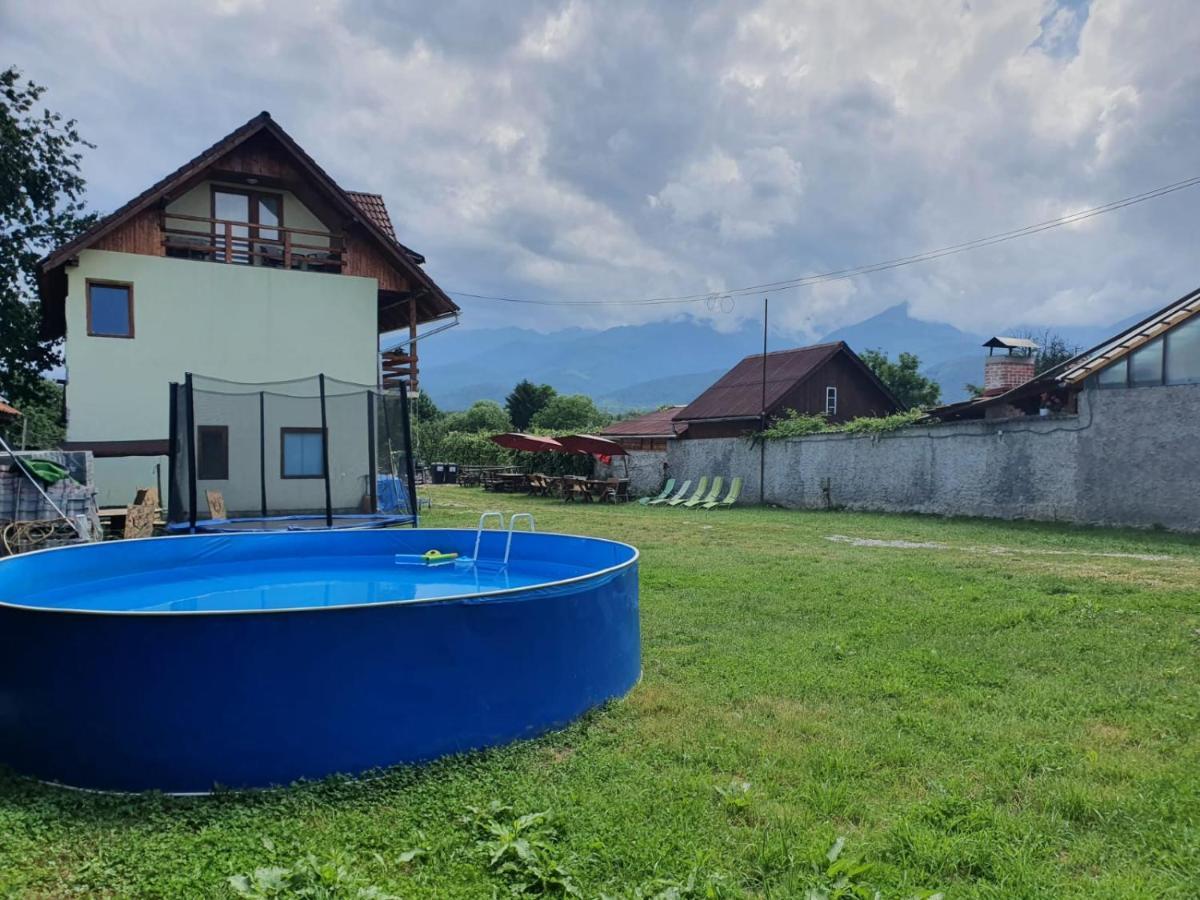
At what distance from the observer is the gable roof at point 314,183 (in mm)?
13203

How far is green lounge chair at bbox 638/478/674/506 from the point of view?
21.4 metres

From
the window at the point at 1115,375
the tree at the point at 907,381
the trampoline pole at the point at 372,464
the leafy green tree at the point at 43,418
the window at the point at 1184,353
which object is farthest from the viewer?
the tree at the point at 907,381

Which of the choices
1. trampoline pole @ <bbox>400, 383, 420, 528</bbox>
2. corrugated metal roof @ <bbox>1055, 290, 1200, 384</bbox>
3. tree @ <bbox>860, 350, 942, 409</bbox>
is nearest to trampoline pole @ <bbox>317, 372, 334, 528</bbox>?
trampoline pole @ <bbox>400, 383, 420, 528</bbox>

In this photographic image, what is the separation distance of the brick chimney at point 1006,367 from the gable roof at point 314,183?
15.1 metres

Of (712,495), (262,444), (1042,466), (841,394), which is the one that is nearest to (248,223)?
(262,444)

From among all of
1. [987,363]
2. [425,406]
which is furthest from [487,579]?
[425,406]

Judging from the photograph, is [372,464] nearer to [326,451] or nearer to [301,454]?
[326,451]

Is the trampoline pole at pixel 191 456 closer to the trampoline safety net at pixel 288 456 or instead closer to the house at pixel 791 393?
the trampoline safety net at pixel 288 456

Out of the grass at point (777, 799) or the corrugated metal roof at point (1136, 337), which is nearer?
the grass at point (777, 799)

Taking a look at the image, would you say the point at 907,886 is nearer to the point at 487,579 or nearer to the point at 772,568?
the point at 487,579

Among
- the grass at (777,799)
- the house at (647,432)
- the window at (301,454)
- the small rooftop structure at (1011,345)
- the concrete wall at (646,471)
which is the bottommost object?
the grass at (777,799)

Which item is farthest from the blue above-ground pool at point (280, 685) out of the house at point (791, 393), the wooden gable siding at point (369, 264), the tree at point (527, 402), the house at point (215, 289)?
the tree at point (527, 402)

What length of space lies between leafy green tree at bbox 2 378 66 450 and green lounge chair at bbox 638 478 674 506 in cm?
1672

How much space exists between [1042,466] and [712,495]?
830 centimetres
